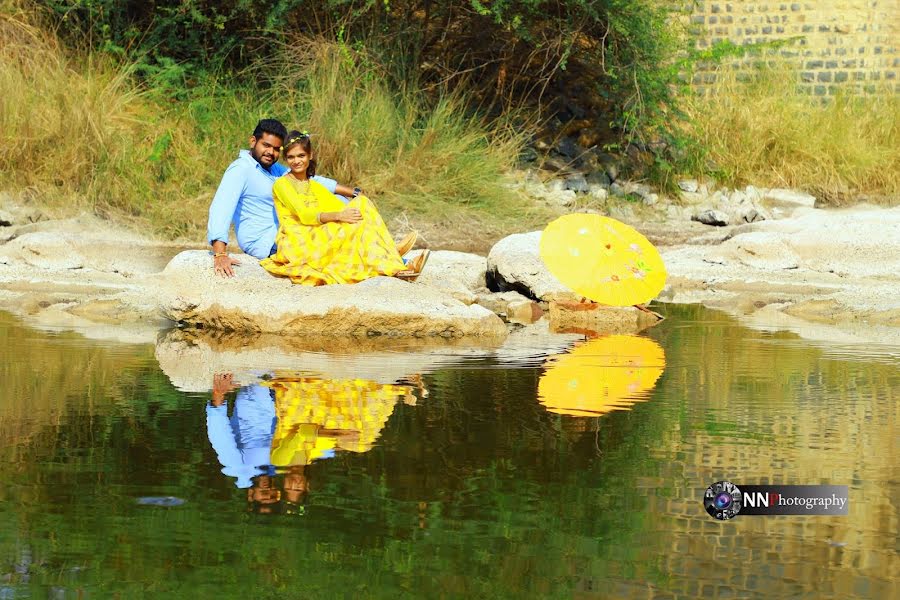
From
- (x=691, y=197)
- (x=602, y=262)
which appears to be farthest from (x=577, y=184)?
(x=602, y=262)

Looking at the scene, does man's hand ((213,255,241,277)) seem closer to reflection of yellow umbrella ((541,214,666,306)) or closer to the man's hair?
the man's hair

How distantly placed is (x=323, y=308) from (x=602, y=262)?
81.4 inches

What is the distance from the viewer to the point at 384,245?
8.77 m

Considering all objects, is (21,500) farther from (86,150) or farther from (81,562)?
(86,150)

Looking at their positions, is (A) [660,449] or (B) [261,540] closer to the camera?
(B) [261,540]

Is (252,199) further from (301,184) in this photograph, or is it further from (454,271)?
(454,271)

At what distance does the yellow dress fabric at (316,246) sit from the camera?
8586mm

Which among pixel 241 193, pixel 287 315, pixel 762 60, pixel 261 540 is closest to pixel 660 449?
pixel 261 540

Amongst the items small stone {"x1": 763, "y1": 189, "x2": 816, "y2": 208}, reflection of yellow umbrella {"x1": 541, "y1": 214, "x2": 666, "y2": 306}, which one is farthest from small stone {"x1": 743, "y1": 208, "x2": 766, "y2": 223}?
reflection of yellow umbrella {"x1": 541, "y1": 214, "x2": 666, "y2": 306}

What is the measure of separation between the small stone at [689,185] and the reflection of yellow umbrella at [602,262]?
6.41 m

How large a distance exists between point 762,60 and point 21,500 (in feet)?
50.0

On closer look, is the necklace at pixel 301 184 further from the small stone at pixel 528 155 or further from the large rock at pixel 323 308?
the small stone at pixel 528 155

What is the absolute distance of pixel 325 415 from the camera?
5.77 m

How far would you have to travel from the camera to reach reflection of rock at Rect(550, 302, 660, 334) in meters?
9.17
